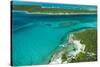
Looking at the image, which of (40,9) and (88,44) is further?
(88,44)

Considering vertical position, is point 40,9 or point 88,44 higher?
point 40,9

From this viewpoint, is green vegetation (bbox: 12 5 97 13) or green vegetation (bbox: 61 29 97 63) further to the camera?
green vegetation (bbox: 61 29 97 63)

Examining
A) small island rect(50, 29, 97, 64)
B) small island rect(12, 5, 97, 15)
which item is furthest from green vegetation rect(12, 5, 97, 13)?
small island rect(50, 29, 97, 64)

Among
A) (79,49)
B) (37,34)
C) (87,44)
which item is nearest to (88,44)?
(87,44)

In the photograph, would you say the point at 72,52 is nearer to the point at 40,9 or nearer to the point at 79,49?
the point at 79,49

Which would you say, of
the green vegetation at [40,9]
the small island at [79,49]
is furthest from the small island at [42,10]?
the small island at [79,49]

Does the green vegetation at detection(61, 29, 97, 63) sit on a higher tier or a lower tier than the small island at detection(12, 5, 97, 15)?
lower

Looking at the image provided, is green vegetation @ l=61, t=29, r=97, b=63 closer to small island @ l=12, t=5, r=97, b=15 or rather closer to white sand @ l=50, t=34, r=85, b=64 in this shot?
white sand @ l=50, t=34, r=85, b=64

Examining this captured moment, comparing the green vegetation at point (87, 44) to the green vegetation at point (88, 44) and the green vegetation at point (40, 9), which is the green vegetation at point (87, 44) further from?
the green vegetation at point (40, 9)

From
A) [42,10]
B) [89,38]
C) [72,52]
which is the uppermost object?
[42,10]
